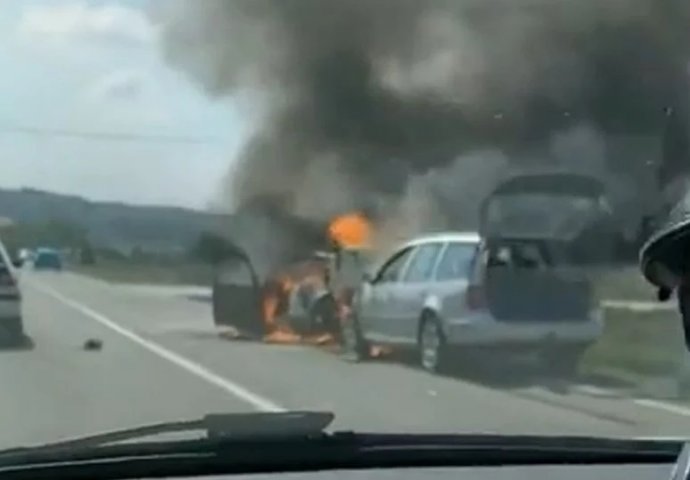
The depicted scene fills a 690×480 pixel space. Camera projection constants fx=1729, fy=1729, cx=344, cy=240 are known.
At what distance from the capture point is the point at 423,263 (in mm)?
5910

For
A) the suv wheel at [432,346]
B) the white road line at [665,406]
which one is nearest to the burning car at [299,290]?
the suv wheel at [432,346]

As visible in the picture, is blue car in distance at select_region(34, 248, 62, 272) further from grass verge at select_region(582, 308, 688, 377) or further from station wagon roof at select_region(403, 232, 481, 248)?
grass verge at select_region(582, 308, 688, 377)

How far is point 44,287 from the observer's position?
541 centimetres

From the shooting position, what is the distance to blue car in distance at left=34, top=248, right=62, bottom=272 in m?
5.21

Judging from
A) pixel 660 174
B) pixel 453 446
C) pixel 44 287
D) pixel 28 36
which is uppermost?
pixel 28 36

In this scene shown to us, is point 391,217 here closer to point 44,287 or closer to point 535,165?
point 535,165

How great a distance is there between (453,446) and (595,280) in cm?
122

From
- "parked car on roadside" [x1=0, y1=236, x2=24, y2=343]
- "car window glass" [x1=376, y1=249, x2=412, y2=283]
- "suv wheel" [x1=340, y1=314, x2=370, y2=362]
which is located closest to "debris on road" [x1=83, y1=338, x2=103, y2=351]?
"parked car on roadside" [x1=0, y1=236, x2=24, y2=343]

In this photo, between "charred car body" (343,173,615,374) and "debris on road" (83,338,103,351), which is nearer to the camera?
"debris on road" (83,338,103,351)

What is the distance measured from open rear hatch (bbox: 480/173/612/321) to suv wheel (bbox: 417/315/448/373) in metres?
0.21

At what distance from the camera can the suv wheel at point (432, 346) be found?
5977mm

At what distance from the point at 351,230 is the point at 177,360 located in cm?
71

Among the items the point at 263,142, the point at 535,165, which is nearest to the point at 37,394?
the point at 263,142

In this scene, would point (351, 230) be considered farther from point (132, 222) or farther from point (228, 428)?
point (228, 428)
